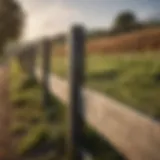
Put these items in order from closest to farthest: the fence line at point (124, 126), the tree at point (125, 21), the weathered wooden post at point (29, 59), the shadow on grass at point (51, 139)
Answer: the fence line at point (124, 126) → the tree at point (125, 21) → the shadow on grass at point (51, 139) → the weathered wooden post at point (29, 59)

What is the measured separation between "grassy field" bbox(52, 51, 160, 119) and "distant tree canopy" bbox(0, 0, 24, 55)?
0.36 meters

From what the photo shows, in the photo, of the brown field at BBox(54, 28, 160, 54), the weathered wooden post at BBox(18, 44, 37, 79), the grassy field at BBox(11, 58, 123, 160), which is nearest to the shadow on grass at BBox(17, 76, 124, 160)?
the grassy field at BBox(11, 58, 123, 160)

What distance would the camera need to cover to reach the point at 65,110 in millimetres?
1168

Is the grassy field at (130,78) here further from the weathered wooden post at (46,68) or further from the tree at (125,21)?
the weathered wooden post at (46,68)

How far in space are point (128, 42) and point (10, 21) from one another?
1.80 feet

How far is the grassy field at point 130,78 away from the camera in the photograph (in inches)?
28.8

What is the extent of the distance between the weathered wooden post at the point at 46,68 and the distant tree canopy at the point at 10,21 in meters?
0.10

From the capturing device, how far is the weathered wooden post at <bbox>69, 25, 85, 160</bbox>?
1024mm

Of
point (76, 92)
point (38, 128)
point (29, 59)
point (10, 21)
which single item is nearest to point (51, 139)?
point (38, 128)

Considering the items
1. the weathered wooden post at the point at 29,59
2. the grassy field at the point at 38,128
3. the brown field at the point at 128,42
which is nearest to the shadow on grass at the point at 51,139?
the grassy field at the point at 38,128

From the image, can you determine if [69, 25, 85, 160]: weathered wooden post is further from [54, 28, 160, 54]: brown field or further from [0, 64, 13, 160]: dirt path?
[0, 64, 13, 160]: dirt path

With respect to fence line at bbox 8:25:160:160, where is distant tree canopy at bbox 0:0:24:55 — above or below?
above

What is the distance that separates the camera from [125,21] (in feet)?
2.76

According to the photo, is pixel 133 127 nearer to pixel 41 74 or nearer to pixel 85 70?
pixel 85 70
